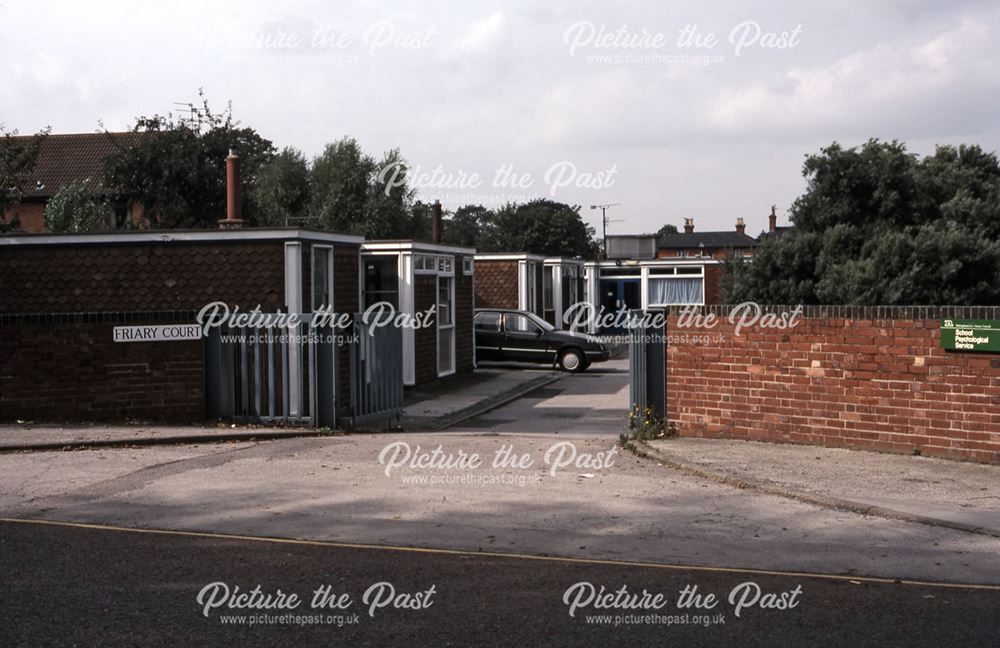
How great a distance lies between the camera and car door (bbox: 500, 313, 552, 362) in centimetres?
2908

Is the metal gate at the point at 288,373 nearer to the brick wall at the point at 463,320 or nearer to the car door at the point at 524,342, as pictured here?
the brick wall at the point at 463,320

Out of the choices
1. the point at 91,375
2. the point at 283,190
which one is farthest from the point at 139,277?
the point at 283,190

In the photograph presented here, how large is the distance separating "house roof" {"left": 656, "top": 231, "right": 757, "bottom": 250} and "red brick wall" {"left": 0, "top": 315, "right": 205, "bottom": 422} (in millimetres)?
101863

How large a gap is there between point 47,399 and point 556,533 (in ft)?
31.6

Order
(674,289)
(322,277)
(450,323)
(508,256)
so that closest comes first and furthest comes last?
(322,277)
(450,323)
(508,256)
(674,289)

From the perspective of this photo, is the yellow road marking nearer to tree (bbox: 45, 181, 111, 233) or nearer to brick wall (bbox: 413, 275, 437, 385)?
brick wall (bbox: 413, 275, 437, 385)

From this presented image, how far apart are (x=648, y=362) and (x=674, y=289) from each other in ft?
106

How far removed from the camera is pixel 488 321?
29391mm

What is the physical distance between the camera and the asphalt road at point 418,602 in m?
6.06

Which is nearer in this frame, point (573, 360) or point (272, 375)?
point (272, 375)

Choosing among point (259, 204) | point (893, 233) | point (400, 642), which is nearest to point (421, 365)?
point (893, 233)

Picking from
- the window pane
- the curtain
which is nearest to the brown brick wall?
the window pane

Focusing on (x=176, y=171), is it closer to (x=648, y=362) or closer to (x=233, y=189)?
(x=233, y=189)

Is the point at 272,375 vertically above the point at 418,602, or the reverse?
the point at 272,375
